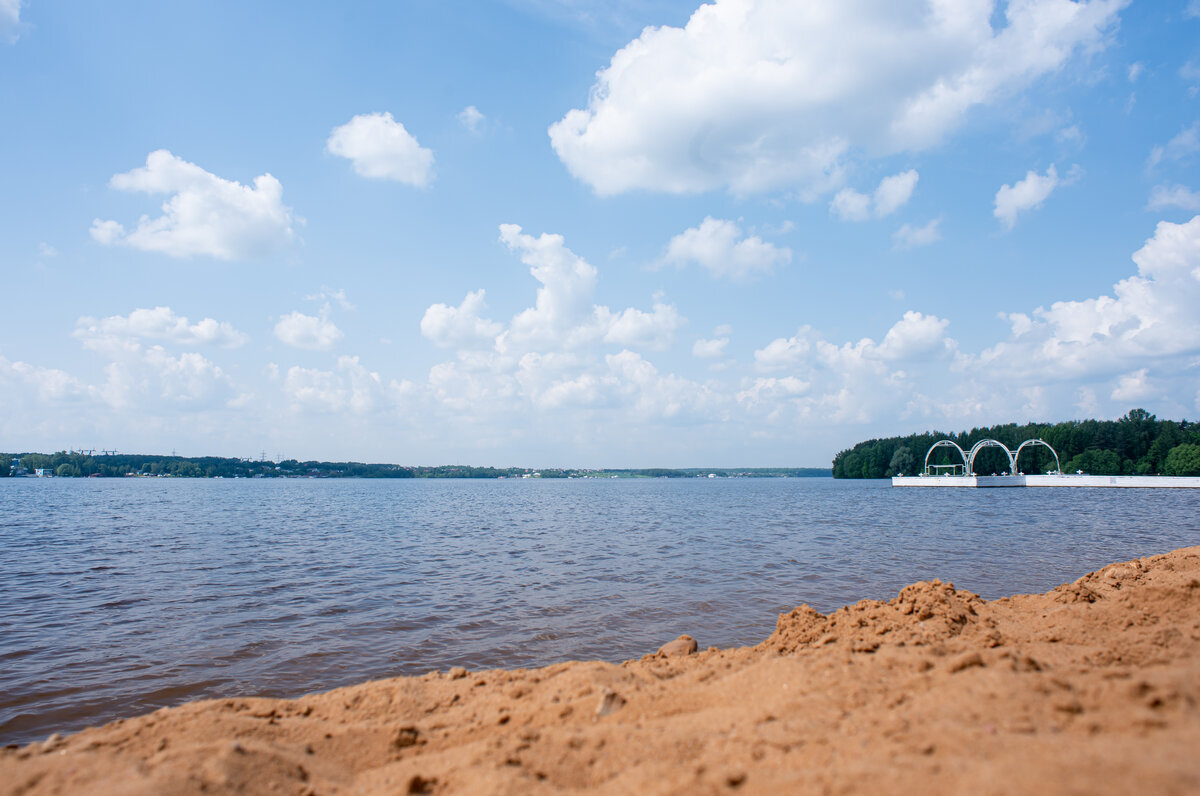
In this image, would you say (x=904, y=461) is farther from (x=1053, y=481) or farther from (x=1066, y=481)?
(x=1066, y=481)

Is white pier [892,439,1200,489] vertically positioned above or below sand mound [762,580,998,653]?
below

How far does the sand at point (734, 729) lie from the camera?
9.83 ft

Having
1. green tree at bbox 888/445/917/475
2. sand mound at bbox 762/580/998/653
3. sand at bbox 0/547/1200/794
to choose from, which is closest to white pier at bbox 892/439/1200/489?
green tree at bbox 888/445/917/475

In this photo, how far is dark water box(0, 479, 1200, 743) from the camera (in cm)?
852

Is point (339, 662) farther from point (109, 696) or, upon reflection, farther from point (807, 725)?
point (807, 725)

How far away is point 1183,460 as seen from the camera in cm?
9375

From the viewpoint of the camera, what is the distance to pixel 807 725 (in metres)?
3.83

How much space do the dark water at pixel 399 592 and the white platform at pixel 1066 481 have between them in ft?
207

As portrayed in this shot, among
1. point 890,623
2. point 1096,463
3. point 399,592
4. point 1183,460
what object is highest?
point 1183,460

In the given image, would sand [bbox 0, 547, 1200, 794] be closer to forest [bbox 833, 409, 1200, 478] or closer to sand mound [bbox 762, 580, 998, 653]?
sand mound [bbox 762, 580, 998, 653]

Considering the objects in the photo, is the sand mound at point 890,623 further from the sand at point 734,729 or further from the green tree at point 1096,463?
the green tree at point 1096,463

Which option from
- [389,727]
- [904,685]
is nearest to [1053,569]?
[904,685]

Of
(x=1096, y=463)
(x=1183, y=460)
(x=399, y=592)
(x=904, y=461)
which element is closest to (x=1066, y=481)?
(x=1183, y=460)

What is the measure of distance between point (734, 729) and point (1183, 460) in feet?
419
